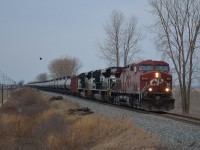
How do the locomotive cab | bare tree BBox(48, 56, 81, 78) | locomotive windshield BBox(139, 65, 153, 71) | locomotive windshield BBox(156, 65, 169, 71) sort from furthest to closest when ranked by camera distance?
1. bare tree BBox(48, 56, 81, 78)
2. locomotive windshield BBox(156, 65, 169, 71)
3. locomotive windshield BBox(139, 65, 153, 71)
4. the locomotive cab

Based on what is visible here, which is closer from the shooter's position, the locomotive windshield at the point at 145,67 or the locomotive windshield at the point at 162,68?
the locomotive windshield at the point at 145,67

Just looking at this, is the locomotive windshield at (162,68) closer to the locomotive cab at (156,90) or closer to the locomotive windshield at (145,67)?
the locomotive windshield at (145,67)

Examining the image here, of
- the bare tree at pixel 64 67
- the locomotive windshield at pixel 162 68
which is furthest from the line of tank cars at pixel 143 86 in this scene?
the bare tree at pixel 64 67

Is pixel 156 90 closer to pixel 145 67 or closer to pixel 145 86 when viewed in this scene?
pixel 145 86

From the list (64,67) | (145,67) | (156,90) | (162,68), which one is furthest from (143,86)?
(64,67)

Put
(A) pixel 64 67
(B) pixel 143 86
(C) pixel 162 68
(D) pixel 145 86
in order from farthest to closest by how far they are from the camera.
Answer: (A) pixel 64 67 < (C) pixel 162 68 < (B) pixel 143 86 < (D) pixel 145 86

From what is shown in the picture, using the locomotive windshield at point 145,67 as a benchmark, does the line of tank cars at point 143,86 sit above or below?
below

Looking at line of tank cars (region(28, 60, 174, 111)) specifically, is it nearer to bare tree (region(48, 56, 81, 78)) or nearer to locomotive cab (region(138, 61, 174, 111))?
locomotive cab (region(138, 61, 174, 111))

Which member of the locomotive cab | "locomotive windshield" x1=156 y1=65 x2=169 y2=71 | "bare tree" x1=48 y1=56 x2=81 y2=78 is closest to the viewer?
the locomotive cab

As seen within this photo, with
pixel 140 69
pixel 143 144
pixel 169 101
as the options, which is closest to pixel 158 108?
pixel 169 101

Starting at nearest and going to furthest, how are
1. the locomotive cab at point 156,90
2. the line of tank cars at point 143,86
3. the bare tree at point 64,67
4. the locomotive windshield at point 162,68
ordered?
the locomotive cab at point 156,90
the line of tank cars at point 143,86
the locomotive windshield at point 162,68
the bare tree at point 64,67

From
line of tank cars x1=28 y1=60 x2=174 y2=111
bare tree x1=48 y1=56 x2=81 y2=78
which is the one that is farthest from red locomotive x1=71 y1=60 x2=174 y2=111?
bare tree x1=48 y1=56 x2=81 y2=78

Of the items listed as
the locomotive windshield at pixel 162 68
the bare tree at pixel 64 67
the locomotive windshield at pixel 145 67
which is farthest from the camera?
the bare tree at pixel 64 67

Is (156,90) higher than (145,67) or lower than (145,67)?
lower
